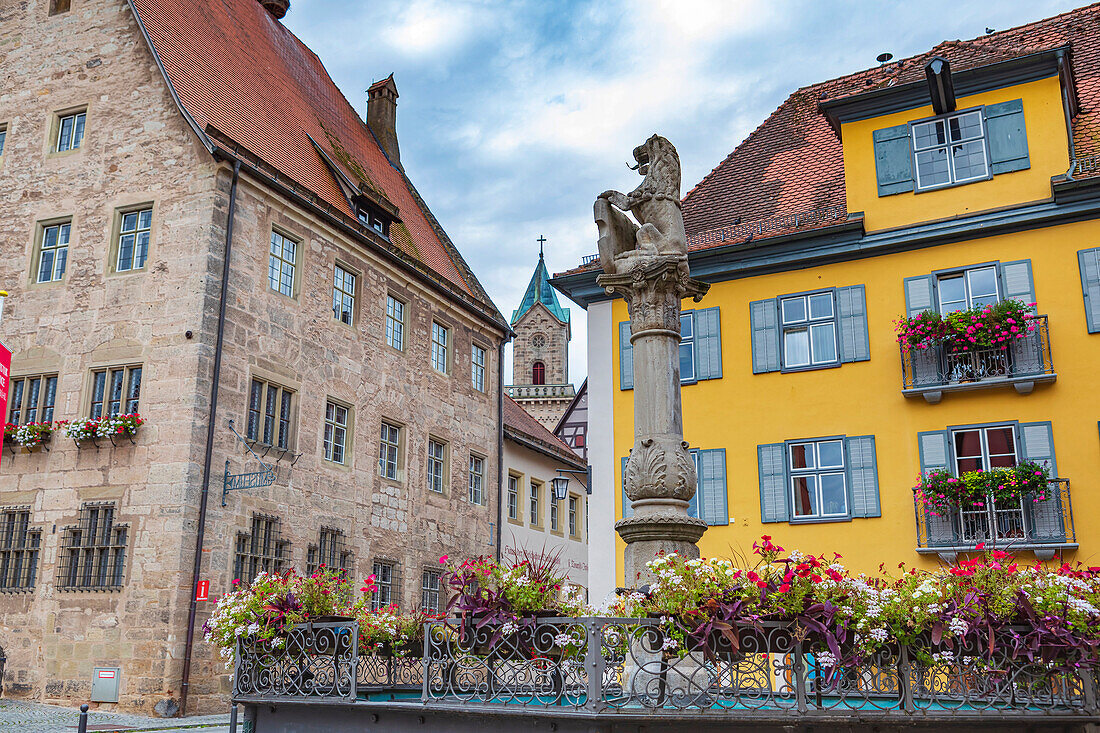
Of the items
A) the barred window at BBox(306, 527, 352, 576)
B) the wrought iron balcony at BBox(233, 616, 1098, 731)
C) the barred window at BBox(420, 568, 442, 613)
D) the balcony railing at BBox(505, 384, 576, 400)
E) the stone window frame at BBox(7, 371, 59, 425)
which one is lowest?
the wrought iron balcony at BBox(233, 616, 1098, 731)

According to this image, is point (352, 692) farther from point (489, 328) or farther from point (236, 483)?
point (489, 328)

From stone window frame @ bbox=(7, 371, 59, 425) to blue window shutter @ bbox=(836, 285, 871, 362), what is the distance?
1395 centimetres

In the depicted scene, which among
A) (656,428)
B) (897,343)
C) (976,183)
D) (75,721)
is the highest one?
(976,183)

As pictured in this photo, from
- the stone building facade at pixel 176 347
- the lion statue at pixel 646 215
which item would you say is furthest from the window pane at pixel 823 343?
the stone building facade at pixel 176 347

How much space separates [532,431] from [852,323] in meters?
16.3

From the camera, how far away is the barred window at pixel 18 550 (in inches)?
677

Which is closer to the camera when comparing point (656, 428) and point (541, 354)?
point (656, 428)

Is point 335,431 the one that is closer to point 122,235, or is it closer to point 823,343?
point 122,235

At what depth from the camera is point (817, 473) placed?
16.9m

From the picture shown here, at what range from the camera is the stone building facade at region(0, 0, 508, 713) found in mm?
16500

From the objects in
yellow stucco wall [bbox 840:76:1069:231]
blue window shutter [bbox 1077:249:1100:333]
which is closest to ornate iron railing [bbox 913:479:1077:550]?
blue window shutter [bbox 1077:249:1100:333]

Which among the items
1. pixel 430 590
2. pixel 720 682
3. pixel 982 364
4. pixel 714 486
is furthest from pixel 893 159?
pixel 430 590

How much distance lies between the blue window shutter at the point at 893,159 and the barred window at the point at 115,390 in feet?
44.2

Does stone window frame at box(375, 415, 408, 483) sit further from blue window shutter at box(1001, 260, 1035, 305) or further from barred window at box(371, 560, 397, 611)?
blue window shutter at box(1001, 260, 1035, 305)
